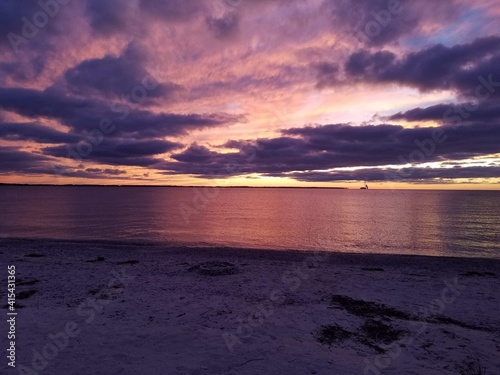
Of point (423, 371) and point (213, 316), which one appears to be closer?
point (423, 371)

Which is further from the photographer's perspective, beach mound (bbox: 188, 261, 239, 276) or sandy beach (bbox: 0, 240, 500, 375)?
beach mound (bbox: 188, 261, 239, 276)

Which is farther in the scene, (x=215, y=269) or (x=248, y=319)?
(x=215, y=269)

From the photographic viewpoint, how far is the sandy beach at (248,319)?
8.74m

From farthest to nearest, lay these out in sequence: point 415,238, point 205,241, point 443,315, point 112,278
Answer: point 415,238
point 205,241
point 112,278
point 443,315

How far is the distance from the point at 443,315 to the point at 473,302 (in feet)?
9.73

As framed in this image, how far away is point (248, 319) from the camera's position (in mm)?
11805

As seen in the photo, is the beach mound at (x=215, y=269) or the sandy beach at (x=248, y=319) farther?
the beach mound at (x=215, y=269)

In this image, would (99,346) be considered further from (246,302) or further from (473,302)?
(473,302)

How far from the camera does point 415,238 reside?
132 feet

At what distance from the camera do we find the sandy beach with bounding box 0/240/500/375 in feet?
28.7

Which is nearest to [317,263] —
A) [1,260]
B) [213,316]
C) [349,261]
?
[349,261]

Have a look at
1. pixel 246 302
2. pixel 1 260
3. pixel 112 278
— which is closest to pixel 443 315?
pixel 246 302

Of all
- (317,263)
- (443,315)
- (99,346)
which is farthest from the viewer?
(317,263)

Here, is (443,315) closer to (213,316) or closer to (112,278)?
(213,316)
